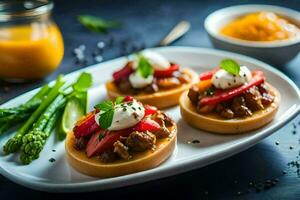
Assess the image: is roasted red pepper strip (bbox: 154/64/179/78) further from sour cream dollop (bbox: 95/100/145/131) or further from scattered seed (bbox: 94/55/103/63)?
scattered seed (bbox: 94/55/103/63)

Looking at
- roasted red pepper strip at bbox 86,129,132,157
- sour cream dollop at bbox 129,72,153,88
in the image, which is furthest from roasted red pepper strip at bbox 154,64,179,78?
roasted red pepper strip at bbox 86,129,132,157

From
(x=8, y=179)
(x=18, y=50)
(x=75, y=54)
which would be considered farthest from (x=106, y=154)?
(x=75, y=54)

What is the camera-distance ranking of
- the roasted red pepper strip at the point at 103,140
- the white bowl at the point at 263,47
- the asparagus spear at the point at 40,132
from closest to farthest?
the roasted red pepper strip at the point at 103,140 → the asparagus spear at the point at 40,132 → the white bowl at the point at 263,47

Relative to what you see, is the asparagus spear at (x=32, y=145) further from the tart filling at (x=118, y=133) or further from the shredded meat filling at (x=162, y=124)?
the shredded meat filling at (x=162, y=124)

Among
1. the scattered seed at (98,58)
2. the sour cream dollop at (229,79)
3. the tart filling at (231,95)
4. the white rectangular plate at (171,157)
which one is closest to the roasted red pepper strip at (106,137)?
the white rectangular plate at (171,157)

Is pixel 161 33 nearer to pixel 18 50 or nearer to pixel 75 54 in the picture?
pixel 75 54

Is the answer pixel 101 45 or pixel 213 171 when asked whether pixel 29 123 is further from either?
pixel 101 45
